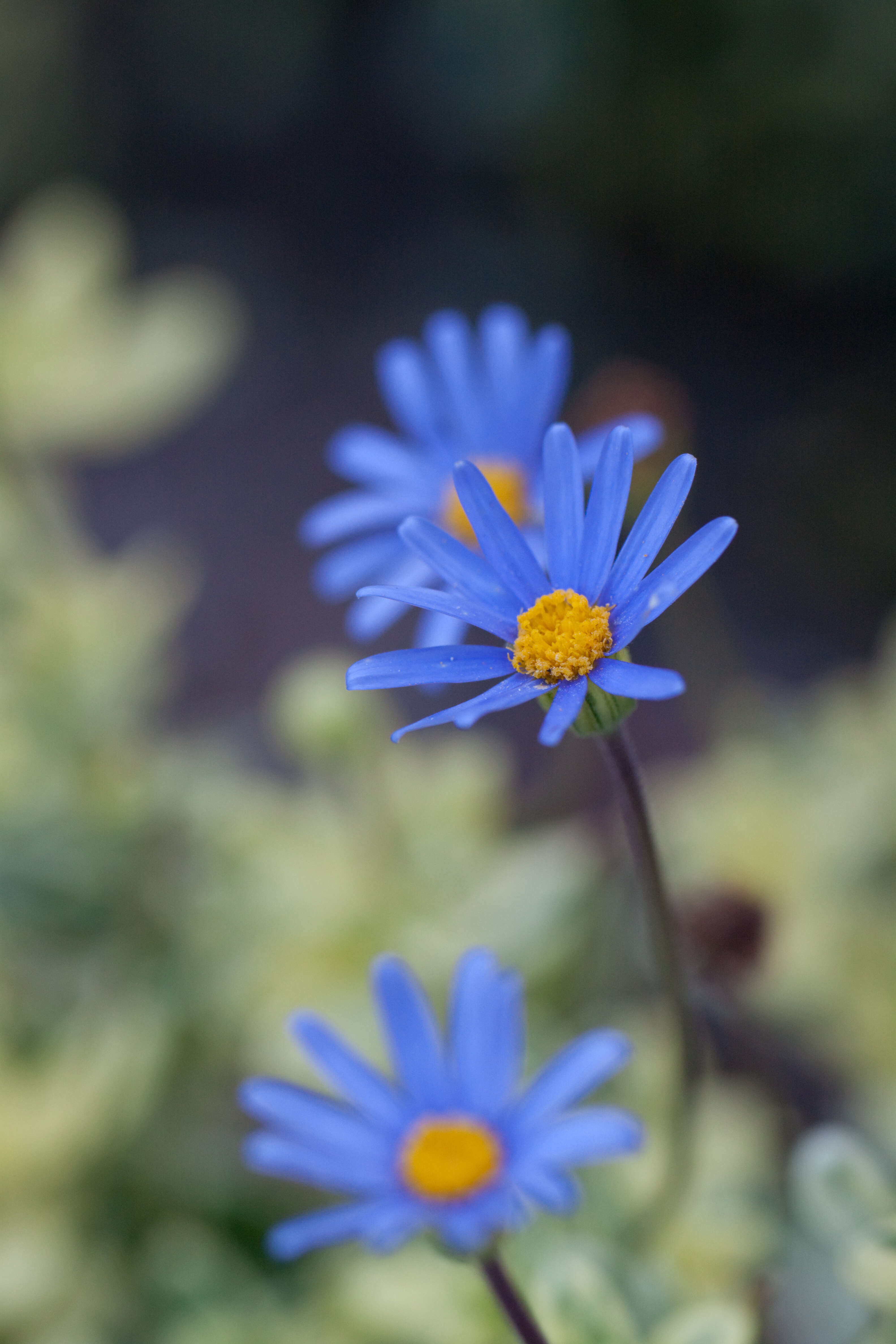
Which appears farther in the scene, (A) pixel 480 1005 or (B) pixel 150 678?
(B) pixel 150 678

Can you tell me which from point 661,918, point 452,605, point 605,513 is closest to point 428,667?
point 452,605

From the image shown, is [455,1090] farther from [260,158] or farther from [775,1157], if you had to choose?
[260,158]

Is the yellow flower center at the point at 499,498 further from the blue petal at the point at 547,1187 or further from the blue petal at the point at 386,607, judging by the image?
the blue petal at the point at 547,1187

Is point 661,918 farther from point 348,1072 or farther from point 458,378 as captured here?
point 458,378

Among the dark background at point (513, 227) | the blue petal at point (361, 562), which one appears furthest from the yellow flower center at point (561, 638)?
the dark background at point (513, 227)

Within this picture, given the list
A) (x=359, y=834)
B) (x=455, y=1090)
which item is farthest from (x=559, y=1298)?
(x=359, y=834)

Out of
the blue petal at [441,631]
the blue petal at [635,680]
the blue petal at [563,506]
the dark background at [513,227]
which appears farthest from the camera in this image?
the dark background at [513,227]
